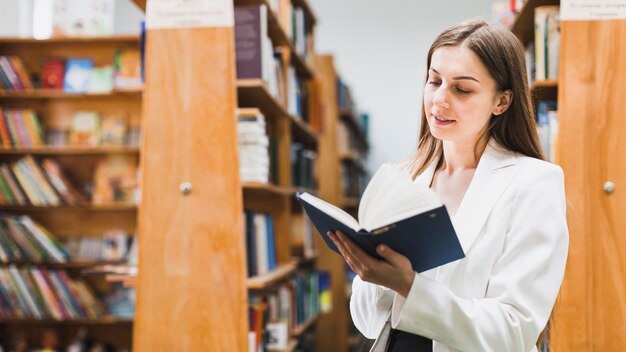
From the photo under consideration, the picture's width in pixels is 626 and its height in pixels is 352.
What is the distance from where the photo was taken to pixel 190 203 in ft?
6.72

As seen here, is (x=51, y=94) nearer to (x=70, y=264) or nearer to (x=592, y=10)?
(x=70, y=264)

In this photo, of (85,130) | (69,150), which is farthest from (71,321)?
(85,130)

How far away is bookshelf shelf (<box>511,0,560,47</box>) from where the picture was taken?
2.57 meters

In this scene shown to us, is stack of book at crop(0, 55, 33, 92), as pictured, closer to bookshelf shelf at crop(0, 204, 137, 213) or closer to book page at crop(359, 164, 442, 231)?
bookshelf shelf at crop(0, 204, 137, 213)

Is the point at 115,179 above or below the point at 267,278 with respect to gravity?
above

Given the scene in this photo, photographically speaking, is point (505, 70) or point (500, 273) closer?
point (500, 273)

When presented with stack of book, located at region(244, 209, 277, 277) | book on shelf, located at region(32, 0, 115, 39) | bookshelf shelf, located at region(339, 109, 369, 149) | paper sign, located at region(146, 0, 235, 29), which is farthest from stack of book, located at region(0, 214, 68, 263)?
bookshelf shelf, located at region(339, 109, 369, 149)

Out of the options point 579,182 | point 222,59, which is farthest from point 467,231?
point 222,59

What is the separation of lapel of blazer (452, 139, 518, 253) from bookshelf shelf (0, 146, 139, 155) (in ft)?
12.0

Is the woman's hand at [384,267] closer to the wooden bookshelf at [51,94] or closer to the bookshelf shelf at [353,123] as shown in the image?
the wooden bookshelf at [51,94]

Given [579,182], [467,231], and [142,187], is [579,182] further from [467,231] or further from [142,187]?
[142,187]

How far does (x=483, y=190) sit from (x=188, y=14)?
1.23 metres

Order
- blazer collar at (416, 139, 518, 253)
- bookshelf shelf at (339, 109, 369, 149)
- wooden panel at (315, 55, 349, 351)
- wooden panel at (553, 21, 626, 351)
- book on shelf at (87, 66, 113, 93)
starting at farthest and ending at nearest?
bookshelf shelf at (339, 109, 369, 149)
wooden panel at (315, 55, 349, 351)
book on shelf at (87, 66, 113, 93)
wooden panel at (553, 21, 626, 351)
blazer collar at (416, 139, 518, 253)

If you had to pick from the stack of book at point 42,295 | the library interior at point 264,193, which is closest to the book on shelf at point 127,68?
the library interior at point 264,193
